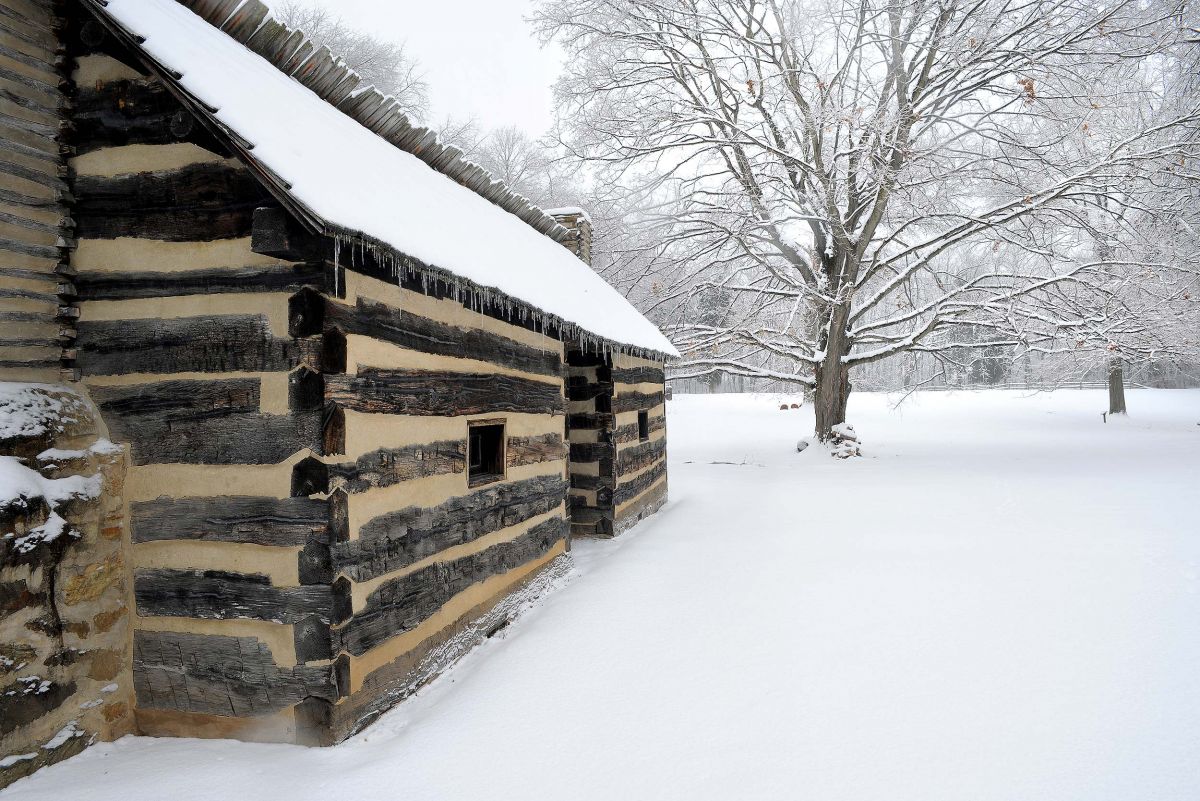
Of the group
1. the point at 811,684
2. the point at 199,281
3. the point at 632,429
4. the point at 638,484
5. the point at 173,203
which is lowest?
the point at 811,684

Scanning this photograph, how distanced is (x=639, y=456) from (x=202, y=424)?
24.3 ft

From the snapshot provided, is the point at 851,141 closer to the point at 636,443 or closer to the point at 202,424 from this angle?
the point at 636,443

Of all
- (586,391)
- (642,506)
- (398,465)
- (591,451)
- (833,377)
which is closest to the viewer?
(398,465)

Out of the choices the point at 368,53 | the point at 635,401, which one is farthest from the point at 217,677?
the point at 368,53

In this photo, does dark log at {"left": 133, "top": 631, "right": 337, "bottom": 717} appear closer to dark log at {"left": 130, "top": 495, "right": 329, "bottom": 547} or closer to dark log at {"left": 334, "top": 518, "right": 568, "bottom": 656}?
dark log at {"left": 334, "top": 518, "right": 568, "bottom": 656}

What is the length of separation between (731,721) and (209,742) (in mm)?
3157

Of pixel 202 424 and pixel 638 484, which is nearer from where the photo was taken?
pixel 202 424

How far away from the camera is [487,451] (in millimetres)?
6211

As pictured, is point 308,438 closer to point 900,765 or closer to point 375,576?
point 375,576

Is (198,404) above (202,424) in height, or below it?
above

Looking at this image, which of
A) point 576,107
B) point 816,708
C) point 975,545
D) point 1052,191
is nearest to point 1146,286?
point 1052,191

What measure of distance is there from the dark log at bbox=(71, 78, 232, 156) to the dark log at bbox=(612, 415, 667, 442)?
21.1 ft

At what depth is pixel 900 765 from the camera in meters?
3.70

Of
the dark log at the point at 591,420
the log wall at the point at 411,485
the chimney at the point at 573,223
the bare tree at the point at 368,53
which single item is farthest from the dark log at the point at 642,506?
the bare tree at the point at 368,53
